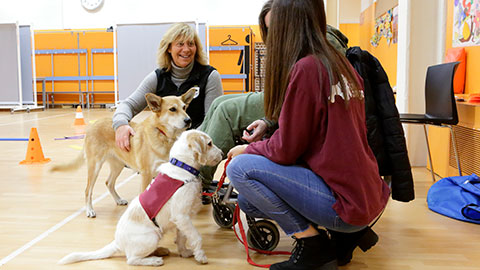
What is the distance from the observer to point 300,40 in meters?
1.77

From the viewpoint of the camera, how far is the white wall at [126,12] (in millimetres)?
14438

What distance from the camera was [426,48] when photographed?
4680mm

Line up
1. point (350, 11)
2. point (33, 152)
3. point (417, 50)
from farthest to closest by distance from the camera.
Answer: point (350, 11), point (33, 152), point (417, 50)

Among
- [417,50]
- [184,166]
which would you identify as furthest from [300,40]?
[417,50]

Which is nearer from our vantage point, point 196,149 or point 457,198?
point 196,149

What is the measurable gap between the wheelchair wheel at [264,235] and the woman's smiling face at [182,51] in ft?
5.19

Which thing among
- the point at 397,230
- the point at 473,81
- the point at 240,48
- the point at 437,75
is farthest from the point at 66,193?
the point at 240,48

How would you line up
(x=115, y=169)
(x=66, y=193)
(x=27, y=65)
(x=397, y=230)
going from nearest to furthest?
(x=397, y=230)
(x=115, y=169)
(x=66, y=193)
(x=27, y=65)

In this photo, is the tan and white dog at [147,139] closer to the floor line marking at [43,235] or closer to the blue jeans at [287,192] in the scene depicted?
the floor line marking at [43,235]

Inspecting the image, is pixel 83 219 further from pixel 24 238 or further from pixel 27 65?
pixel 27 65

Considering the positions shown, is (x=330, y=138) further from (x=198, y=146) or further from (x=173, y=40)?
(x=173, y=40)

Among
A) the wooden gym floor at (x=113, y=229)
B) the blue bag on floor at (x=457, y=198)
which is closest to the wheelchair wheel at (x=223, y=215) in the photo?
the wooden gym floor at (x=113, y=229)

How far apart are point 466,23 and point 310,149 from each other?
10.3 ft

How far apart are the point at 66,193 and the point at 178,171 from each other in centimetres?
195
